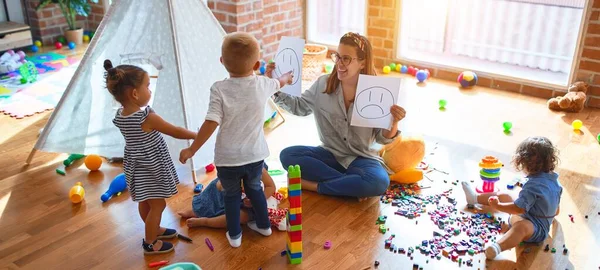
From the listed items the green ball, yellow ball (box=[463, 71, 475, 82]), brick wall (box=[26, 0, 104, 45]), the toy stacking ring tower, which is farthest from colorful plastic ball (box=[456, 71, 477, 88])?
brick wall (box=[26, 0, 104, 45])

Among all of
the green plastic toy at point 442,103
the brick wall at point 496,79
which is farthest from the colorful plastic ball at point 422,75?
the green plastic toy at point 442,103

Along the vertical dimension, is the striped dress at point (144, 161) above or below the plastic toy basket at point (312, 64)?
above

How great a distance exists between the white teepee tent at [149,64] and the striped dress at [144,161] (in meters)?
0.63

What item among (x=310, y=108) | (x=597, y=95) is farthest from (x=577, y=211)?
(x=597, y=95)

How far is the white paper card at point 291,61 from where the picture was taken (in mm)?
2418

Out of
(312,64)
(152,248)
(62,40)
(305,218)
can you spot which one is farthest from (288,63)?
(62,40)

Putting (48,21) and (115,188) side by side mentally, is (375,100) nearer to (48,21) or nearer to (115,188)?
(115,188)

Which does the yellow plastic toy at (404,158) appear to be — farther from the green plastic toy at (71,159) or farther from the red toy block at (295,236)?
the green plastic toy at (71,159)

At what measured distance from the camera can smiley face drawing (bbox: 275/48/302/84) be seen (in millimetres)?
2424

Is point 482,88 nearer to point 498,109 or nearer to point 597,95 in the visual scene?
point 498,109

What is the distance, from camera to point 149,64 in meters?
2.80

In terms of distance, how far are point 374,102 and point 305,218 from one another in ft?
1.85

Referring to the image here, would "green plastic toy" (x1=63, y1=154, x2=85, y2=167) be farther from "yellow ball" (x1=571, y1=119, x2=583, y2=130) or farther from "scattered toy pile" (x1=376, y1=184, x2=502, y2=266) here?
"yellow ball" (x1=571, y1=119, x2=583, y2=130)

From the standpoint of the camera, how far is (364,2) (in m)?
4.63
